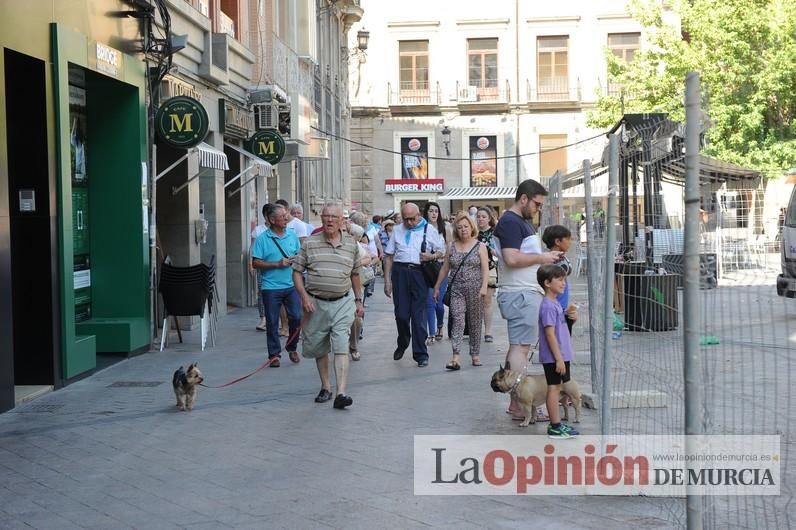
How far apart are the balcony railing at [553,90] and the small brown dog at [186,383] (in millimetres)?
40450

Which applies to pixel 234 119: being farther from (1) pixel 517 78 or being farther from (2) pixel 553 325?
(1) pixel 517 78

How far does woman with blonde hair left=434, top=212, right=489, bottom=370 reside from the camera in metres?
11.6

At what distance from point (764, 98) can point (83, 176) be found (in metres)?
24.7

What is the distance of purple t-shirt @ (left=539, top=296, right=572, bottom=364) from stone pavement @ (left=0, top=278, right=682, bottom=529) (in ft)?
2.65

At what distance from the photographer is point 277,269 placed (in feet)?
40.6

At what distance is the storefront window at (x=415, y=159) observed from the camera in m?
48.9

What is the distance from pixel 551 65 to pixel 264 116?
98.5 feet

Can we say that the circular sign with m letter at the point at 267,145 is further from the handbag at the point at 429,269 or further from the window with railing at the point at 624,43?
the window with railing at the point at 624,43

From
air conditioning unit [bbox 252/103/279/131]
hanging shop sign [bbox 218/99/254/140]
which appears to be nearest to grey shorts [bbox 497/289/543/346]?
hanging shop sign [bbox 218/99/254/140]

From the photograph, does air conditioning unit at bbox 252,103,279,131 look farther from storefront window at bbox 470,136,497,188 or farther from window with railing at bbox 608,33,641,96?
window with railing at bbox 608,33,641,96

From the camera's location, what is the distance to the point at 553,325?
24.6 ft

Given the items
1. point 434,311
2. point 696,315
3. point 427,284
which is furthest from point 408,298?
point 696,315

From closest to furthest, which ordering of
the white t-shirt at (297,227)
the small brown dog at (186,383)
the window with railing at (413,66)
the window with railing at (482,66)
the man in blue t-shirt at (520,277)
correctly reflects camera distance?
1. the man in blue t-shirt at (520,277)
2. the small brown dog at (186,383)
3. the white t-shirt at (297,227)
4. the window with railing at (482,66)
5. the window with railing at (413,66)

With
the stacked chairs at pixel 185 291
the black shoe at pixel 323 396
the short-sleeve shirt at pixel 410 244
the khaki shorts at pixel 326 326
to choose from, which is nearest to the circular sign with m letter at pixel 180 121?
the stacked chairs at pixel 185 291
